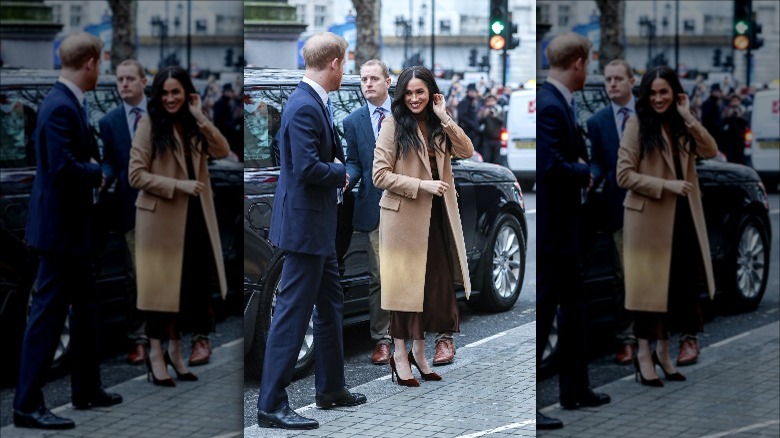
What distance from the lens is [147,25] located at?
3943mm

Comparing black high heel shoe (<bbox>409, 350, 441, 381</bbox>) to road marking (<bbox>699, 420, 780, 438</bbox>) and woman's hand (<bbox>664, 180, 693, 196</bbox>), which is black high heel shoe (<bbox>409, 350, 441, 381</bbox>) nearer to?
woman's hand (<bbox>664, 180, 693, 196</bbox>)

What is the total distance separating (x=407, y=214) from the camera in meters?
4.21

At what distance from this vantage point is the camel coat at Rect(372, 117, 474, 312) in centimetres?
413

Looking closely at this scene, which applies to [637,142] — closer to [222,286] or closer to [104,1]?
[222,286]

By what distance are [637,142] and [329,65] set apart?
133 centimetres

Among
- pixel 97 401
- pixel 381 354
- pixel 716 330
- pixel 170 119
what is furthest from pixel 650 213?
pixel 97 401

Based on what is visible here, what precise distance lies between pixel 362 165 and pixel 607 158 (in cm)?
100

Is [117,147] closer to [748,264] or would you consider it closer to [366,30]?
[366,30]

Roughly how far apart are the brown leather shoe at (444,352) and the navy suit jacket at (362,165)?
494 millimetres

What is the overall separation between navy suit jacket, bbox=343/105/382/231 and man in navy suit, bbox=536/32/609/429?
2.20 ft

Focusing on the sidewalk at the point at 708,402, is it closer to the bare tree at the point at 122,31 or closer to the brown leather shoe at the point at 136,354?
the brown leather shoe at the point at 136,354

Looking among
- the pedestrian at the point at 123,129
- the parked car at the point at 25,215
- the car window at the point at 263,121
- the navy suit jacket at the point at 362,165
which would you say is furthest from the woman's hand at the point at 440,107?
the pedestrian at the point at 123,129

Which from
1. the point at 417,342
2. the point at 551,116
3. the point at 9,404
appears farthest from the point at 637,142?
the point at 9,404

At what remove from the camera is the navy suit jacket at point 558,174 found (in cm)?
444
